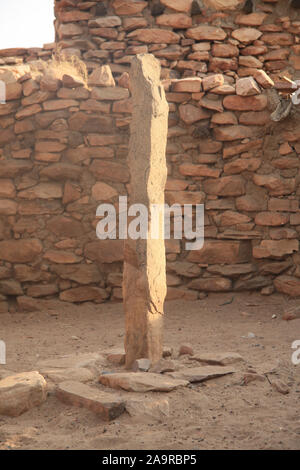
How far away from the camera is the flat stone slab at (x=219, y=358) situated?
11.6 ft

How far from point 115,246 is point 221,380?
254 centimetres

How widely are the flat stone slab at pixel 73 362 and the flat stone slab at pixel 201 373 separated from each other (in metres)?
0.61

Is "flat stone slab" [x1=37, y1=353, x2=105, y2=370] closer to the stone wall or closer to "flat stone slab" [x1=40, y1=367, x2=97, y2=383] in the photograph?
"flat stone slab" [x1=40, y1=367, x2=97, y2=383]

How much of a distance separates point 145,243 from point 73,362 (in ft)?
3.39

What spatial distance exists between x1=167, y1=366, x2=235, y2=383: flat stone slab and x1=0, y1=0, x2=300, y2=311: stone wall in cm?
215

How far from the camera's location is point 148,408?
2730 millimetres

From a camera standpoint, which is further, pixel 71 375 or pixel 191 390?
pixel 71 375

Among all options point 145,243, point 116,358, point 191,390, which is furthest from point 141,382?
point 145,243

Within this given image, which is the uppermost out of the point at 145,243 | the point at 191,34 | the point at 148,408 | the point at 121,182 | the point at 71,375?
the point at 191,34

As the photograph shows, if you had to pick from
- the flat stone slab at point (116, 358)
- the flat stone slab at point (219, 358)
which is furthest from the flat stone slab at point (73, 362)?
the flat stone slab at point (219, 358)

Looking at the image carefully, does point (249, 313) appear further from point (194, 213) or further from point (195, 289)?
point (194, 213)

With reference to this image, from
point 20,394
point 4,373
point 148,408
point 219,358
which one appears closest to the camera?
point 148,408

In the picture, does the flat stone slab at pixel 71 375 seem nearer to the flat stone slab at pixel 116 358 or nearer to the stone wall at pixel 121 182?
the flat stone slab at pixel 116 358

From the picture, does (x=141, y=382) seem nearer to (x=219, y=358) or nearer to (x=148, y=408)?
(x=148, y=408)
